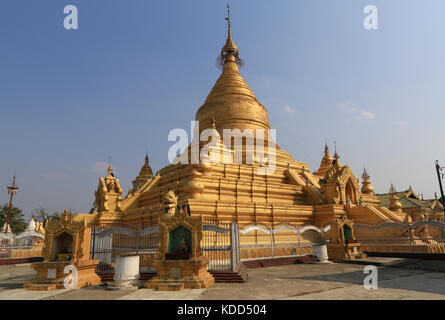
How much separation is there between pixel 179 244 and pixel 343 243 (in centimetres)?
1192

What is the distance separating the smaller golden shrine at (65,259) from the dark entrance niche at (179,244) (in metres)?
3.32

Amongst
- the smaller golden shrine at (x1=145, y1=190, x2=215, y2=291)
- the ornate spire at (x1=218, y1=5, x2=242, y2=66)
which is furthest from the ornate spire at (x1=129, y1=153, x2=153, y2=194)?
the smaller golden shrine at (x1=145, y1=190, x2=215, y2=291)

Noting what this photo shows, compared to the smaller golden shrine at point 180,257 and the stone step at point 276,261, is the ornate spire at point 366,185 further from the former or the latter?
the smaller golden shrine at point 180,257

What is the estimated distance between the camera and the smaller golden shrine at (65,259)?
10664 mm

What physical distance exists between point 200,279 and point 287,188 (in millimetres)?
17469

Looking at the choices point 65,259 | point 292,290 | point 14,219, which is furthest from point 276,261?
point 14,219

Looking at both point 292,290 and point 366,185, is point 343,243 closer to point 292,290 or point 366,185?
point 292,290

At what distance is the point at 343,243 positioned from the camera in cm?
1839

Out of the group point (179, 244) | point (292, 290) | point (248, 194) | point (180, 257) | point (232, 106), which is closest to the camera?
point (292, 290)

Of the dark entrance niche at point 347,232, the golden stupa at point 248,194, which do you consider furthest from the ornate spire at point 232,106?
the dark entrance niche at point 347,232

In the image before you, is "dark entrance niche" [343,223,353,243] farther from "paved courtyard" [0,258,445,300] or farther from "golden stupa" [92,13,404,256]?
"paved courtyard" [0,258,445,300]
